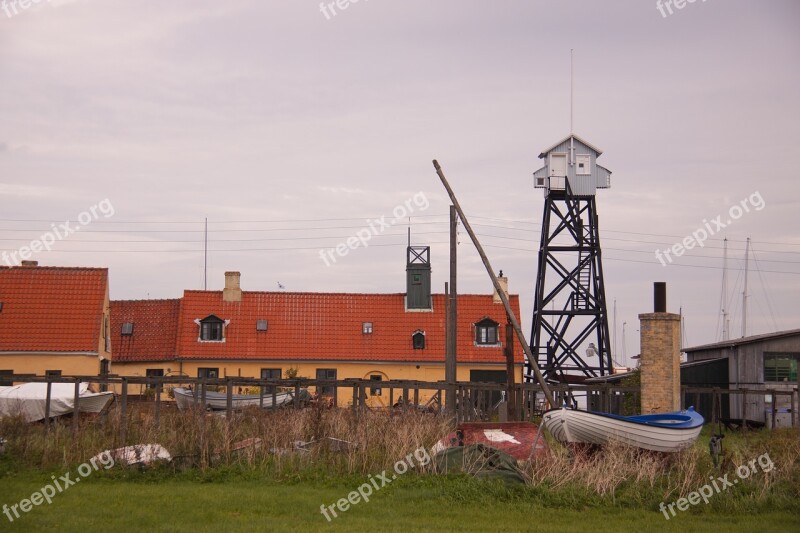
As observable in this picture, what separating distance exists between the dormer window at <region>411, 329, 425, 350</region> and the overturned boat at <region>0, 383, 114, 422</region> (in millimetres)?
22831

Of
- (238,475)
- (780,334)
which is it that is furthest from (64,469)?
(780,334)

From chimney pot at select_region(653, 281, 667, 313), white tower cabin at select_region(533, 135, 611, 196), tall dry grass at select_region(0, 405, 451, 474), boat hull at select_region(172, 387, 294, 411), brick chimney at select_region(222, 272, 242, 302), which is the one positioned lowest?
boat hull at select_region(172, 387, 294, 411)

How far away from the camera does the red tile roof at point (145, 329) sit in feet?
170

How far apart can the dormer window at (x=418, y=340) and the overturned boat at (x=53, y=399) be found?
899 inches

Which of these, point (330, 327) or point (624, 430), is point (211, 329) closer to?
point (330, 327)

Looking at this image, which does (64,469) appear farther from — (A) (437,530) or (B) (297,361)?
(B) (297,361)

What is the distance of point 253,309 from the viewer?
53719mm

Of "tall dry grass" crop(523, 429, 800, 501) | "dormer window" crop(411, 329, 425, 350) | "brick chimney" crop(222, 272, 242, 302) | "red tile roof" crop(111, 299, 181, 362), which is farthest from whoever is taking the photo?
"brick chimney" crop(222, 272, 242, 302)

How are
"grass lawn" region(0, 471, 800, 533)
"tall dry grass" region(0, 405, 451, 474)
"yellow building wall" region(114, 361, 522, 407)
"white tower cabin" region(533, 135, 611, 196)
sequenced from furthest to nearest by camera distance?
"yellow building wall" region(114, 361, 522, 407)
"white tower cabin" region(533, 135, 611, 196)
"tall dry grass" region(0, 405, 451, 474)
"grass lawn" region(0, 471, 800, 533)

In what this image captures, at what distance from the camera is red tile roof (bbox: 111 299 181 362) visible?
170 feet

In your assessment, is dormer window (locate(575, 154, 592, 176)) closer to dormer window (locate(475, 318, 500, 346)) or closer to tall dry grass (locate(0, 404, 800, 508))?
dormer window (locate(475, 318, 500, 346))

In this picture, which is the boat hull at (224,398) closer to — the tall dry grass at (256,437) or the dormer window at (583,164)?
the tall dry grass at (256,437)

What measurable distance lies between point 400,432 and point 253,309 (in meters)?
36.4

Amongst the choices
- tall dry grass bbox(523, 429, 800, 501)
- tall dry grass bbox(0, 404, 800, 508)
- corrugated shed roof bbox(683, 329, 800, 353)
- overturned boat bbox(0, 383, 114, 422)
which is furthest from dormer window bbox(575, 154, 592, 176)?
tall dry grass bbox(523, 429, 800, 501)
